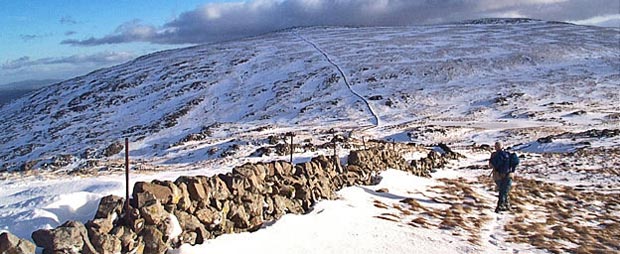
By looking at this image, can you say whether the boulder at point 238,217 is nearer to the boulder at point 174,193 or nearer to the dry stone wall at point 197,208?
the dry stone wall at point 197,208

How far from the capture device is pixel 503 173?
13.8 m

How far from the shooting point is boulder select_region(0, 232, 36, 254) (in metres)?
5.54

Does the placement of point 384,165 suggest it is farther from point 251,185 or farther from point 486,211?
point 251,185

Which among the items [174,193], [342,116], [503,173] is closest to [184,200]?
[174,193]

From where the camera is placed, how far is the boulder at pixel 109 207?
22.0 ft

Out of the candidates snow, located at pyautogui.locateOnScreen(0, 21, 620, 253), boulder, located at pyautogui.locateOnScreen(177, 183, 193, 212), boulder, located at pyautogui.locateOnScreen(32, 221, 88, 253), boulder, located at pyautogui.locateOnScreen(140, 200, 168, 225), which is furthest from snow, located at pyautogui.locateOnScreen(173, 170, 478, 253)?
boulder, located at pyautogui.locateOnScreen(32, 221, 88, 253)

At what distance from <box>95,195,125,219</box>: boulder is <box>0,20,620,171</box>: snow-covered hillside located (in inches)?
837

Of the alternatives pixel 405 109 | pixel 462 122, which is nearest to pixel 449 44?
pixel 405 109

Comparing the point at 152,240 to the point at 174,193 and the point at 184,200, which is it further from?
the point at 184,200

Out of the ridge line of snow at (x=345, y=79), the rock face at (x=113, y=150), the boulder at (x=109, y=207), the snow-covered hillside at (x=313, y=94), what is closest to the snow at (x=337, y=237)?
the boulder at (x=109, y=207)

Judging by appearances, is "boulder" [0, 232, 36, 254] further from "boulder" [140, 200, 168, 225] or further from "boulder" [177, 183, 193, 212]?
"boulder" [177, 183, 193, 212]

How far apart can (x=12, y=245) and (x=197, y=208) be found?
9.98 feet

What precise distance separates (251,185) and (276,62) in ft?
246

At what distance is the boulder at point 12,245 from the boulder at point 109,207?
3.62ft
